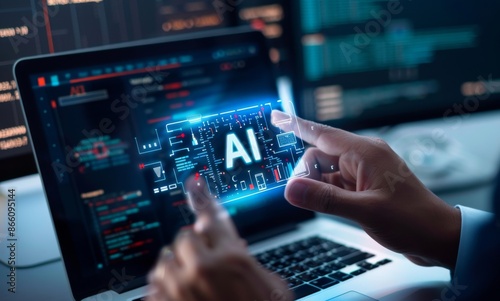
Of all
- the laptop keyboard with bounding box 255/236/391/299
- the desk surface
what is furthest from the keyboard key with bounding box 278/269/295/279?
the desk surface

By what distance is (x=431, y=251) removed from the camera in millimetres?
673

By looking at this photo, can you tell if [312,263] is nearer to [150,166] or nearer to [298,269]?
[298,269]

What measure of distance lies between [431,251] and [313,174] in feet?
0.54

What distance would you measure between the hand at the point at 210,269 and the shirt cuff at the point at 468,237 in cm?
34

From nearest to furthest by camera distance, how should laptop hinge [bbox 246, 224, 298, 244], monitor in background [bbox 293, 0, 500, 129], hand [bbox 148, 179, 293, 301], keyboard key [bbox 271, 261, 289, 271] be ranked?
hand [bbox 148, 179, 293, 301]
keyboard key [bbox 271, 261, 289, 271]
laptop hinge [bbox 246, 224, 298, 244]
monitor in background [bbox 293, 0, 500, 129]

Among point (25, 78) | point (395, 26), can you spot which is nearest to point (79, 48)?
point (25, 78)

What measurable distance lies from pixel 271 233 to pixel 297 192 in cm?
23

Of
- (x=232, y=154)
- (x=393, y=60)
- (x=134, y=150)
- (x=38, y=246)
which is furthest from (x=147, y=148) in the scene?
(x=393, y=60)

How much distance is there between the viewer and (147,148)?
2.37ft

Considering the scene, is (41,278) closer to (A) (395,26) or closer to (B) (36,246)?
(B) (36,246)

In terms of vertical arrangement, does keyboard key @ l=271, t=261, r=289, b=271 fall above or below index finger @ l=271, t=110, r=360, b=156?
below

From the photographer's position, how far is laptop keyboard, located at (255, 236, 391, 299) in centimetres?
67

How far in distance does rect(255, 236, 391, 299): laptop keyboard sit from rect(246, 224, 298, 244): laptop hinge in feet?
0.16

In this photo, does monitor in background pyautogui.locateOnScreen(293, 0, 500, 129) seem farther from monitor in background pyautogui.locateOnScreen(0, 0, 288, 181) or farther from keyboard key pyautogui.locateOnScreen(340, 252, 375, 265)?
keyboard key pyautogui.locateOnScreen(340, 252, 375, 265)
